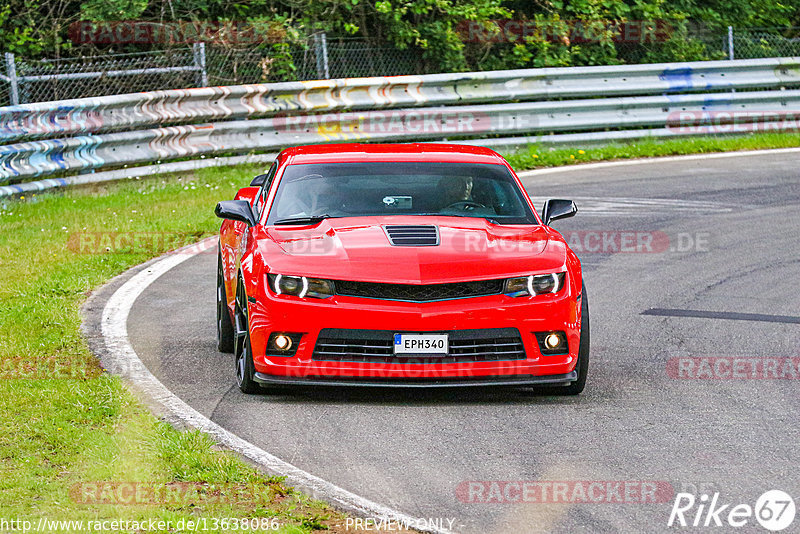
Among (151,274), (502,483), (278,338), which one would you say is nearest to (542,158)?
(151,274)

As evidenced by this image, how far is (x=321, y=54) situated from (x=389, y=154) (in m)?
11.1

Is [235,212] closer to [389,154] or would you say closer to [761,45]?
[389,154]

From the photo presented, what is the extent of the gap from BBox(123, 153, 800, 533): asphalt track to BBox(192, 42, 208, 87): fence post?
6.41 m

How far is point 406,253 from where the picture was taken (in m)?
7.51

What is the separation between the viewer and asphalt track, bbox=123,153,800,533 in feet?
19.1

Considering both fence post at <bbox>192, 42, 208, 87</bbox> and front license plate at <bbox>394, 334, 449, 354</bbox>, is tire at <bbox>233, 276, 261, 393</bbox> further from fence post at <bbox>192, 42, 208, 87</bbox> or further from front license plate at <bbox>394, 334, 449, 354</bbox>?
fence post at <bbox>192, 42, 208, 87</bbox>

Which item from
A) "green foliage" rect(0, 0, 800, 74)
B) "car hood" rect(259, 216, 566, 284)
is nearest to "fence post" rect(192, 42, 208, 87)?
"green foliage" rect(0, 0, 800, 74)

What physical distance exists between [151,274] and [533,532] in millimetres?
7339

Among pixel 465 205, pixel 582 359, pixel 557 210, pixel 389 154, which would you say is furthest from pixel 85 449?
pixel 557 210

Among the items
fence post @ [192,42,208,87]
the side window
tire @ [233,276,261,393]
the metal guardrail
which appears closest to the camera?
tire @ [233,276,261,393]

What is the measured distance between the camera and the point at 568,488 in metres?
5.81

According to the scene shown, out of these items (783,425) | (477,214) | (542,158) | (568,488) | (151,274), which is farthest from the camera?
(542,158)

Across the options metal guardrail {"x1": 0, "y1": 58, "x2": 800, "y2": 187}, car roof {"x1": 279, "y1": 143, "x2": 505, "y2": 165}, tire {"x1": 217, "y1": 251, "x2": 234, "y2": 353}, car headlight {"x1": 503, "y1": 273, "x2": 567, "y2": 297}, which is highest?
car roof {"x1": 279, "y1": 143, "x2": 505, "y2": 165}

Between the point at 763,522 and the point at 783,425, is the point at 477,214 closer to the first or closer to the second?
the point at 783,425
